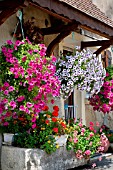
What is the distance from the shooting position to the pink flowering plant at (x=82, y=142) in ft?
21.7

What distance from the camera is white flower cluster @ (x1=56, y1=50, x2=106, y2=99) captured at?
657cm

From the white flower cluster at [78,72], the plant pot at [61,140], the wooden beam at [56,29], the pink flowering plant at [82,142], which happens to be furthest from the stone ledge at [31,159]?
the wooden beam at [56,29]

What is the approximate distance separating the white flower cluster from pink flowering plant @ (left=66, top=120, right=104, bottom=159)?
80 cm

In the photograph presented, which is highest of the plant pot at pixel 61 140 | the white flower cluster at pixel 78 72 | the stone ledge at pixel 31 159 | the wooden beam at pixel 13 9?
the wooden beam at pixel 13 9

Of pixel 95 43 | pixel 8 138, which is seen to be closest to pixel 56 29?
pixel 95 43

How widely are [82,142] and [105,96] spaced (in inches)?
60.8

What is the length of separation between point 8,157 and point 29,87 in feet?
4.90

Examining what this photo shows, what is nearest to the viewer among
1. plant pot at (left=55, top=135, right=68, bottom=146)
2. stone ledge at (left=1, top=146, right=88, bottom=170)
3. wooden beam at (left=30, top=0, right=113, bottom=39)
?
wooden beam at (left=30, top=0, right=113, bottom=39)

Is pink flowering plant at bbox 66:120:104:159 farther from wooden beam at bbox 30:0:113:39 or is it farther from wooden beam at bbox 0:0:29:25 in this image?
wooden beam at bbox 0:0:29:25

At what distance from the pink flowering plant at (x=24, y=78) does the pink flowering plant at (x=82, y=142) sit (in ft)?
5.20

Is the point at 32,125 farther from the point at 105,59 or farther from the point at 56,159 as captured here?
the point at 105,59

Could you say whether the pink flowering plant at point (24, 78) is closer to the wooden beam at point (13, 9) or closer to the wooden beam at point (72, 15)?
the wooden beam at point (13, 9)

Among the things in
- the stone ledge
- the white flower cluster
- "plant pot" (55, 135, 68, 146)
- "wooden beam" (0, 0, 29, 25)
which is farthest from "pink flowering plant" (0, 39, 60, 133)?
the white flower cluster

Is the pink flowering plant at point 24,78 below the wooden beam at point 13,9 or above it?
below
